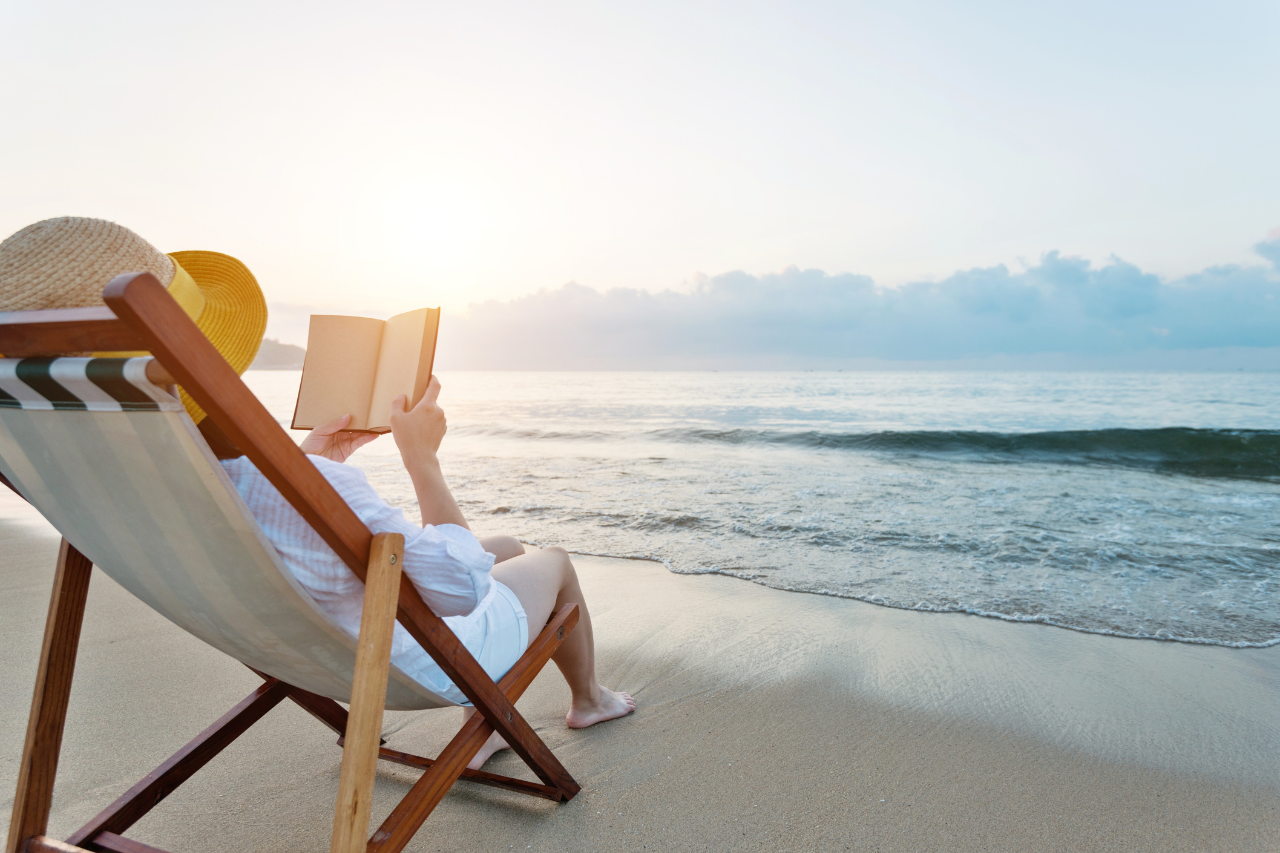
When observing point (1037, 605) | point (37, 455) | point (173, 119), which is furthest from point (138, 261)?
point (173, 119)

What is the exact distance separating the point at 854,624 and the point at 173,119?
9.86 metres

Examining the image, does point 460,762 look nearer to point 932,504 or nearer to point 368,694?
point 368,694

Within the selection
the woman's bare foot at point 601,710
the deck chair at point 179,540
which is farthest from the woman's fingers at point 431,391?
the woman's bare foot at point 601,710

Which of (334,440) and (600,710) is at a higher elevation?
(334,440)

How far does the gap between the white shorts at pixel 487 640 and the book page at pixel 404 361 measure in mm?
509

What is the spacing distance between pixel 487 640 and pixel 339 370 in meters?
0.79

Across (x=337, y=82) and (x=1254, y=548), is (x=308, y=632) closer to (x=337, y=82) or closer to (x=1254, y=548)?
(x=1254, y=548)

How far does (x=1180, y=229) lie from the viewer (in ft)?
80.7

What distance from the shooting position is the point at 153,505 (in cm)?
105

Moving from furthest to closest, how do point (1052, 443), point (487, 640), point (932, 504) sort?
point (1052, 443) < point (932, 504) < point (487, 640)

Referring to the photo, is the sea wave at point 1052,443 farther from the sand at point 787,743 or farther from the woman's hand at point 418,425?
the woman's hand at point 418,425

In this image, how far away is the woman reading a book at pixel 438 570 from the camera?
3.85 feet

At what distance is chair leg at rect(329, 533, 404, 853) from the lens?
1.06 metres

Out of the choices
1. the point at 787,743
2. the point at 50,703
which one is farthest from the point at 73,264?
the point at 787,743
